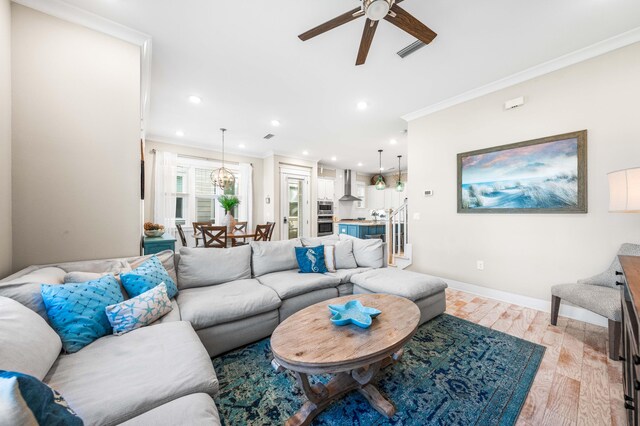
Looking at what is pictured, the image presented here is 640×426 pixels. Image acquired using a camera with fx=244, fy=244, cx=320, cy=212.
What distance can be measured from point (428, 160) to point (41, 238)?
4567 millimetres

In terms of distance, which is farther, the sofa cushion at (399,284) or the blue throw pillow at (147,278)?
the sofa cushion at (399,284)

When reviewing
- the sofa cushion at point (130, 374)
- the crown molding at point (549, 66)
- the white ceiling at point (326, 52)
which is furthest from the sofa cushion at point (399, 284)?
the crown molding at point (549, 66)

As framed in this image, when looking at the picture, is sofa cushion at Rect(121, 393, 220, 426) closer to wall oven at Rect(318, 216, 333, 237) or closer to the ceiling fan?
the ceiling fan

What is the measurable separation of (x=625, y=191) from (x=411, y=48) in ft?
6.93

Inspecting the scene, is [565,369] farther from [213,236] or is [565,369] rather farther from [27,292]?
[213,236]

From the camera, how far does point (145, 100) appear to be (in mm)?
3312

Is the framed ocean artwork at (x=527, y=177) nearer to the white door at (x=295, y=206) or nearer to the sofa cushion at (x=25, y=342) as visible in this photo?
the sofa cushion at (x=25, y=342)

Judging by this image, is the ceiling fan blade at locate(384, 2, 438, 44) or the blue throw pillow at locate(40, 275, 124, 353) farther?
the ceiling fan blade at locate(384, 2, 438, 44)

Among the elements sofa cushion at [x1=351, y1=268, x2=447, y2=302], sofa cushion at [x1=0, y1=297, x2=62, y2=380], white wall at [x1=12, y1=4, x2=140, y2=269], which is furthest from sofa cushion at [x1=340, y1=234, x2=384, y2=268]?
sofa cushion at [x1=0, y1=297, x2=62, y2=380]

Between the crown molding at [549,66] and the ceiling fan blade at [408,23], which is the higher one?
the crown molding at [549,66]

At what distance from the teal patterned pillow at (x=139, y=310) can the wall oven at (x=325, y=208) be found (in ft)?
19.5

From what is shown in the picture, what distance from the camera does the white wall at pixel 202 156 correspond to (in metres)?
5.01

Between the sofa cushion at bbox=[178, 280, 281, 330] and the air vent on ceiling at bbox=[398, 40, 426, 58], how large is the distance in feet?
9.01

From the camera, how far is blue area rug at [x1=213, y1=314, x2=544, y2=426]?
143 centimetres
